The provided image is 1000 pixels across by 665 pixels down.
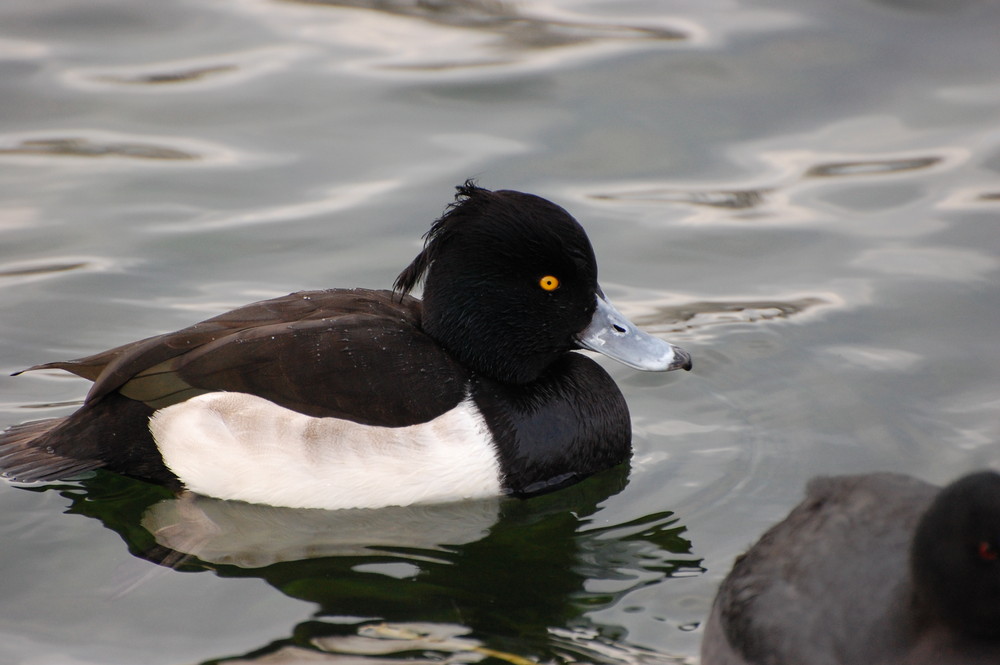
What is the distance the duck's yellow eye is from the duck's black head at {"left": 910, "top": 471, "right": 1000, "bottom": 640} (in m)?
2.25

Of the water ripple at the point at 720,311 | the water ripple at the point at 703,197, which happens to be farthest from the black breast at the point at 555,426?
the water ripple at the point at 703,197

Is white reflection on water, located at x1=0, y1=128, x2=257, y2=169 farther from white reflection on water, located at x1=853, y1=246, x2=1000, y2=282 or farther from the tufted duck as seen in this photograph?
white reflection on water, located at x1=853, y1=246, x2=1000, y2=282

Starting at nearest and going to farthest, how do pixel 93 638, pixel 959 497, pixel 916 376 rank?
pixel 959 497, pixel 93 638, pixel 916 376

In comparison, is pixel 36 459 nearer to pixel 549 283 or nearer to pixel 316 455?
pixel 316 455

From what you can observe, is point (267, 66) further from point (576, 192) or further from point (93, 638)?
point (93, 638)

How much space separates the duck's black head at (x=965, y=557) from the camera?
348 centimetres

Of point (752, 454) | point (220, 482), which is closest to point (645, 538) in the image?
point (752, 454)

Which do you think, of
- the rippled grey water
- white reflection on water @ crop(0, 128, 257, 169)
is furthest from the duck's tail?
white reflection on water @ crop(0, 128, 257, 169)

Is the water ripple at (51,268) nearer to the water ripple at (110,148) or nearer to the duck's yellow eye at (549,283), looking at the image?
the water ripple at (110,148)

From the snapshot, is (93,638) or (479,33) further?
(479,33)

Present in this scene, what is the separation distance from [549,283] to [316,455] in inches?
48.3

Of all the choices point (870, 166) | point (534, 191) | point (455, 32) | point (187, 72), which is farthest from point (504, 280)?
point (455, 32)

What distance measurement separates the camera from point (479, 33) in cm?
1016

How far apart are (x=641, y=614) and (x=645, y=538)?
0.55m
